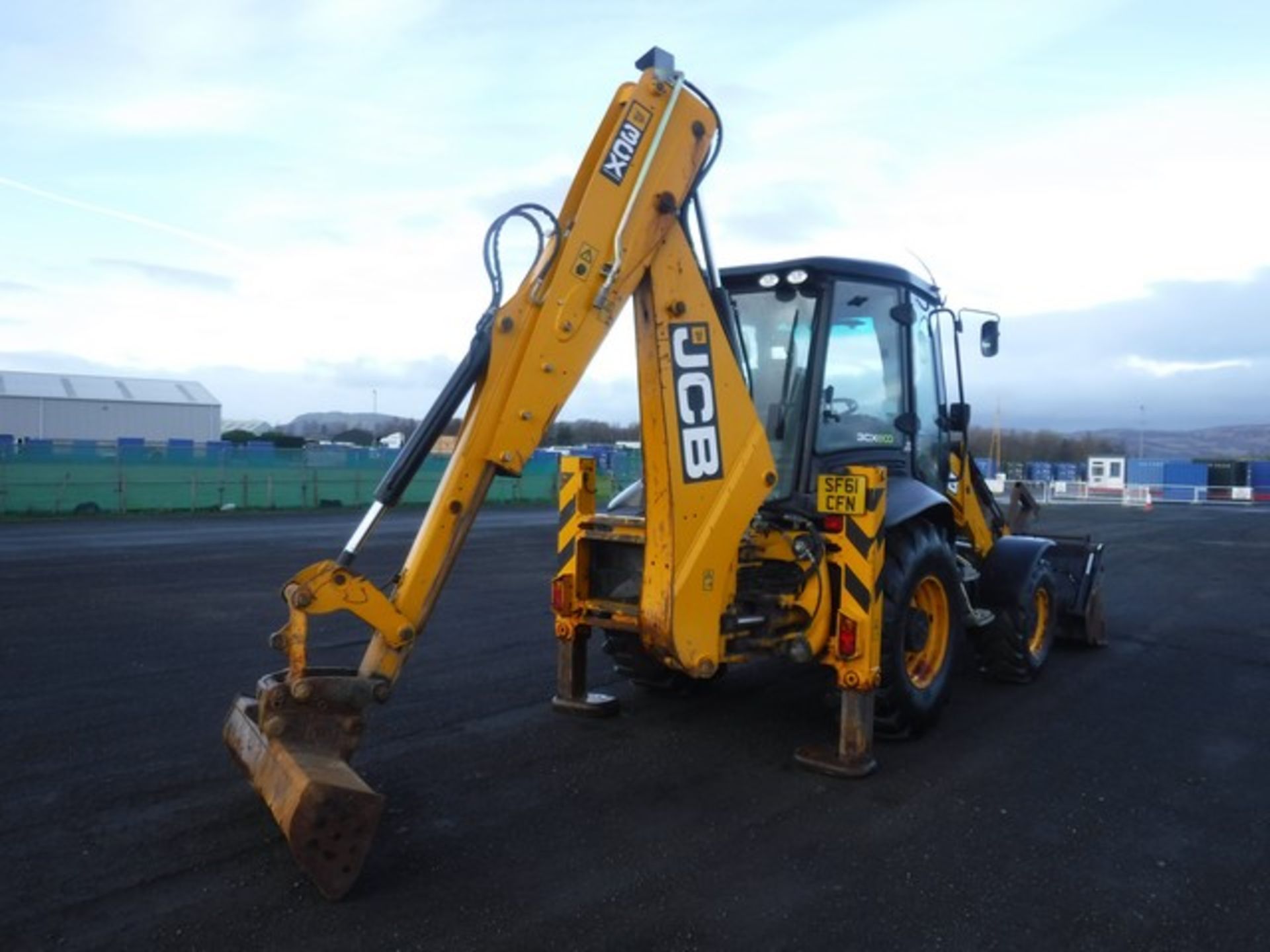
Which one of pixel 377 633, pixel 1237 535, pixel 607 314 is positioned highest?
pixel 607 314

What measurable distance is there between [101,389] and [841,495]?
168 ft

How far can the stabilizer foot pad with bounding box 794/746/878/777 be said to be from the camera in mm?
5309

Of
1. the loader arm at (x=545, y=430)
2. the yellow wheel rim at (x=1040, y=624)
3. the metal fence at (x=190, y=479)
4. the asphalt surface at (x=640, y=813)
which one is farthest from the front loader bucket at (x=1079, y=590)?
the metal fence at (x=190, y=479)

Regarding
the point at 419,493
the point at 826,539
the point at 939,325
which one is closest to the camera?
the point at 826,539

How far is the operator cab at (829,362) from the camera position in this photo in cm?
591

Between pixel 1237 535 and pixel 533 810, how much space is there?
24.2 metres

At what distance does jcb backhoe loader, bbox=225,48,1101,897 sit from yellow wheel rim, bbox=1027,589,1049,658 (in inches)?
46.9

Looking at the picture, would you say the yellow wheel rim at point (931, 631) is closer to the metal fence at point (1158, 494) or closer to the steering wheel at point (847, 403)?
the steering wheel at point (847, 403)

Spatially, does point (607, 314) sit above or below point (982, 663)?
above

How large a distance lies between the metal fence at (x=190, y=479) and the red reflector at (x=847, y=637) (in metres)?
15.5

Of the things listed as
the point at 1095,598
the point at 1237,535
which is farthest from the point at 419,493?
the point at 1095,598

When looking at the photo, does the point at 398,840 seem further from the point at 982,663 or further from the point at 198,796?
the point at 982,663

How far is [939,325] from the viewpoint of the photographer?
7.14m

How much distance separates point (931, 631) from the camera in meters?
6.35
